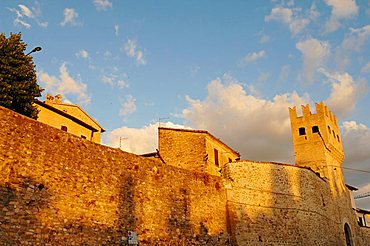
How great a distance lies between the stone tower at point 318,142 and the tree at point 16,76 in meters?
30.4

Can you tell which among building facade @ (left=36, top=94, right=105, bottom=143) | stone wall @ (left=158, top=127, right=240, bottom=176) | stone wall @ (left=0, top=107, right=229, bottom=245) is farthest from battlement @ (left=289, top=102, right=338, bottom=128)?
stone wall @ (left=0, top=107, right=229, bottom=245)

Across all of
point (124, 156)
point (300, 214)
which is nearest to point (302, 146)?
point (300, 214)

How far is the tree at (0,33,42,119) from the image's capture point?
20.0 meters

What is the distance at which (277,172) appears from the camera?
90.6 ft

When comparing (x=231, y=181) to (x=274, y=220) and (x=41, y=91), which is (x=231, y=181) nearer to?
(x=274, y=220)

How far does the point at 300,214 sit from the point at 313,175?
477cm

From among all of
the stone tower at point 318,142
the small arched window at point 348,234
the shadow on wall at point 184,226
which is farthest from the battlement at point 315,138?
the shadow on wall at point 184,226

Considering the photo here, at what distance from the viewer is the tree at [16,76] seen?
20.0m

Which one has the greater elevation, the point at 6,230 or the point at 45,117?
the point at 45,117

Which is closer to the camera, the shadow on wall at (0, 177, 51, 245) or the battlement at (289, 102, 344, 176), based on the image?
the shadow on wall at (0, 177, 51, 245)

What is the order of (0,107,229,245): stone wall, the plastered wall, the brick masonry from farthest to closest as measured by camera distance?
the plastered wall, the brick masonry, (0,107,229,245): stone wall

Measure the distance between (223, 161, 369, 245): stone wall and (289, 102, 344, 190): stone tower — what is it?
35.0 ft

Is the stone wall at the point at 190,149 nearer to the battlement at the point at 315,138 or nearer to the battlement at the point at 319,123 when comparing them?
the battlement at the point at 315,138

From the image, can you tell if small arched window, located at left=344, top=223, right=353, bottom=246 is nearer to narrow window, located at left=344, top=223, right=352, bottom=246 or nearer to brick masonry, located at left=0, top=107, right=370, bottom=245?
narrow window, located at left=344, top=223, right=352, bottom=246
